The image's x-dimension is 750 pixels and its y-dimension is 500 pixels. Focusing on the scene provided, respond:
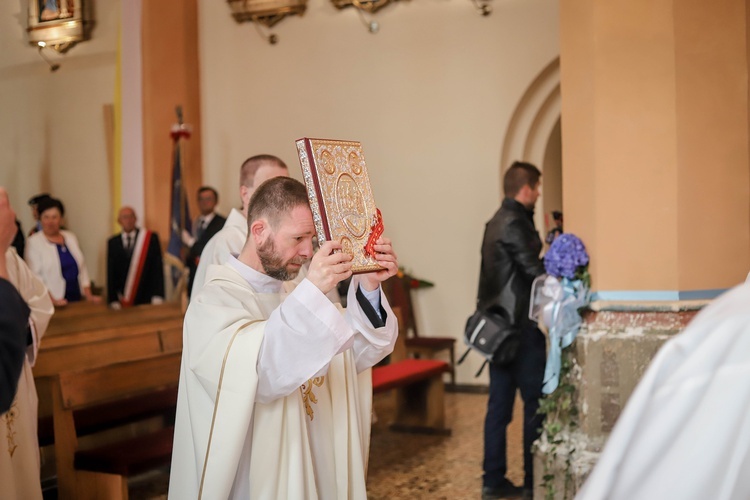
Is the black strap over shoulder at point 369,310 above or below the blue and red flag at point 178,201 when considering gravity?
below

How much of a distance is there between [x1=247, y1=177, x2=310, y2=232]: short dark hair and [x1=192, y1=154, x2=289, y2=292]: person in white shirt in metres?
1.27

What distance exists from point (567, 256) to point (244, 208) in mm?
1578

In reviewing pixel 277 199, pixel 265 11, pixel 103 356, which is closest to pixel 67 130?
pixel 265 11

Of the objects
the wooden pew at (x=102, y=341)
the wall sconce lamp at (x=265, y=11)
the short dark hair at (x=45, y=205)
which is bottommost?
the wooden pew at (x=102, y=341)

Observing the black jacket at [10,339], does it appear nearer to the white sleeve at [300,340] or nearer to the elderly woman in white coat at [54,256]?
the white sleeve at [300,340]

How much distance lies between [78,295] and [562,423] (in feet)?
23.5

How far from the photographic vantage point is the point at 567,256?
14.0ft

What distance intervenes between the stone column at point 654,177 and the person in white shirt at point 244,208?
1530mm

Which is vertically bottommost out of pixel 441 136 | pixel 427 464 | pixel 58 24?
pixel 427 464

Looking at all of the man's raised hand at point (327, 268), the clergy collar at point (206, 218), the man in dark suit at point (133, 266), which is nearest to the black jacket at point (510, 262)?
the man's raised hand at point (327, 268)

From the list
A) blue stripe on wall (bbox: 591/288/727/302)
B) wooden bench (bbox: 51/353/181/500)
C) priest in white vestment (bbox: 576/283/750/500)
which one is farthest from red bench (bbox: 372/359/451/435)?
priest in white vestment (bbox: 576/283/750/500)

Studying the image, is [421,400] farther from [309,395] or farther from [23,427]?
[309,395]

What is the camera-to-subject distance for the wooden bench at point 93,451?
4.52 metres

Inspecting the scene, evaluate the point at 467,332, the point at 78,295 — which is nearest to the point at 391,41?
the point at 78,295
